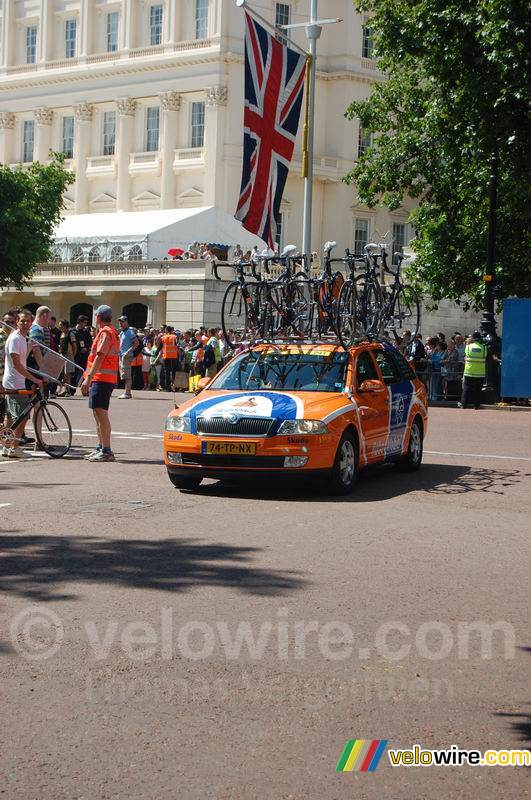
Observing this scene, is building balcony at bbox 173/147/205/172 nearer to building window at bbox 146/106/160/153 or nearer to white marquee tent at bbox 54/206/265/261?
building window at bbox 146/106/160/153

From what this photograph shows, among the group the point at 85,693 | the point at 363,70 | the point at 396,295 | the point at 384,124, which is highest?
the point at 363,70

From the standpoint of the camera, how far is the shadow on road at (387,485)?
13172mm

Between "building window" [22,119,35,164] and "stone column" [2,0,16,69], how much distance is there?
11.7 feet

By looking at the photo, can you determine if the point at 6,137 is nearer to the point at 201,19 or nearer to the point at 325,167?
the point at 201,19

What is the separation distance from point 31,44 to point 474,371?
47.2m

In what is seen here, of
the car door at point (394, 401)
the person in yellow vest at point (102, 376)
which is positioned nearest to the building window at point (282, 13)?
the person in yellow vest at point (102, 376)

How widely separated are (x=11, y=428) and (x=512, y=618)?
1015 cm

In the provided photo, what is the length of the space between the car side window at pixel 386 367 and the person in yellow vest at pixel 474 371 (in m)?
15.2

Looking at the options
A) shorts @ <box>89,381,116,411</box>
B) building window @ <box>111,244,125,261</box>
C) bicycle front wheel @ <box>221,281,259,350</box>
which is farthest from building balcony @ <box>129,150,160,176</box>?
shorts @ <box>89,381,116,411</box>

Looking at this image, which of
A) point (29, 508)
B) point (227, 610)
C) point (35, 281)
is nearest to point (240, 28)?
point (35, 281)

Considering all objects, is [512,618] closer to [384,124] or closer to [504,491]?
[504,491]

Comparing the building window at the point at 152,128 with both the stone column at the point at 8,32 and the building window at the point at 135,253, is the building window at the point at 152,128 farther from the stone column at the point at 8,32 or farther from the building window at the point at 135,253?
the building window at the point at 135,253

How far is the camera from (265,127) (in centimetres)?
2239

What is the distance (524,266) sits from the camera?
35.5 meters
